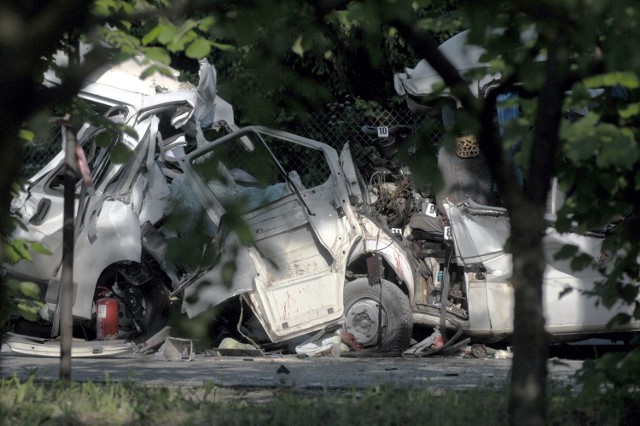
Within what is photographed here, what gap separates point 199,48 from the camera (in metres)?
3.58

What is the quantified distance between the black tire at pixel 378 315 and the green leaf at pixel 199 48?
23.1 ft

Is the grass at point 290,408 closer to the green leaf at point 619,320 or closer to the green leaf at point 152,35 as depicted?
the green leaf at point 619,320

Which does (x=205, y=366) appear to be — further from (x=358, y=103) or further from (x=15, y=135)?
(x=15, y=135)

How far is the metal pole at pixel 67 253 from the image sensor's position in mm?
6441

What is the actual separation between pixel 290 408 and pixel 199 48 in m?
2.41

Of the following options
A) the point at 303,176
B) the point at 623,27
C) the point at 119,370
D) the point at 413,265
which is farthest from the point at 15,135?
the point at 303,176

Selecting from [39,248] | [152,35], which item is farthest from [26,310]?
[152,35]

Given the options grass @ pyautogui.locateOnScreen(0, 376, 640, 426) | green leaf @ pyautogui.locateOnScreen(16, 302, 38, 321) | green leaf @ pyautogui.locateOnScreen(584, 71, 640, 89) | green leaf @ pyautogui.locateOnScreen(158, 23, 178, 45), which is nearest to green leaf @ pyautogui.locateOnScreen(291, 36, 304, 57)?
green leaf @ pyautogui.locateOnScreen(158, 23, 178, 45)

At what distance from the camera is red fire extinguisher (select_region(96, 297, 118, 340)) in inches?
432

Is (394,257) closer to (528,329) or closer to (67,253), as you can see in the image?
(67,253)

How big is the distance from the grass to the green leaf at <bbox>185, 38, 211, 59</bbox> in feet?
6.91

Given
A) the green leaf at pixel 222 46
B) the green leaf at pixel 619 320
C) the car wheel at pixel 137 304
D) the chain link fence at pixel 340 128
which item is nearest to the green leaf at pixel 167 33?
the green leaf at pixel 222 46

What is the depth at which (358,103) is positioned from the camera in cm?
1348

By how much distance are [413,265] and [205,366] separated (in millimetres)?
2511
